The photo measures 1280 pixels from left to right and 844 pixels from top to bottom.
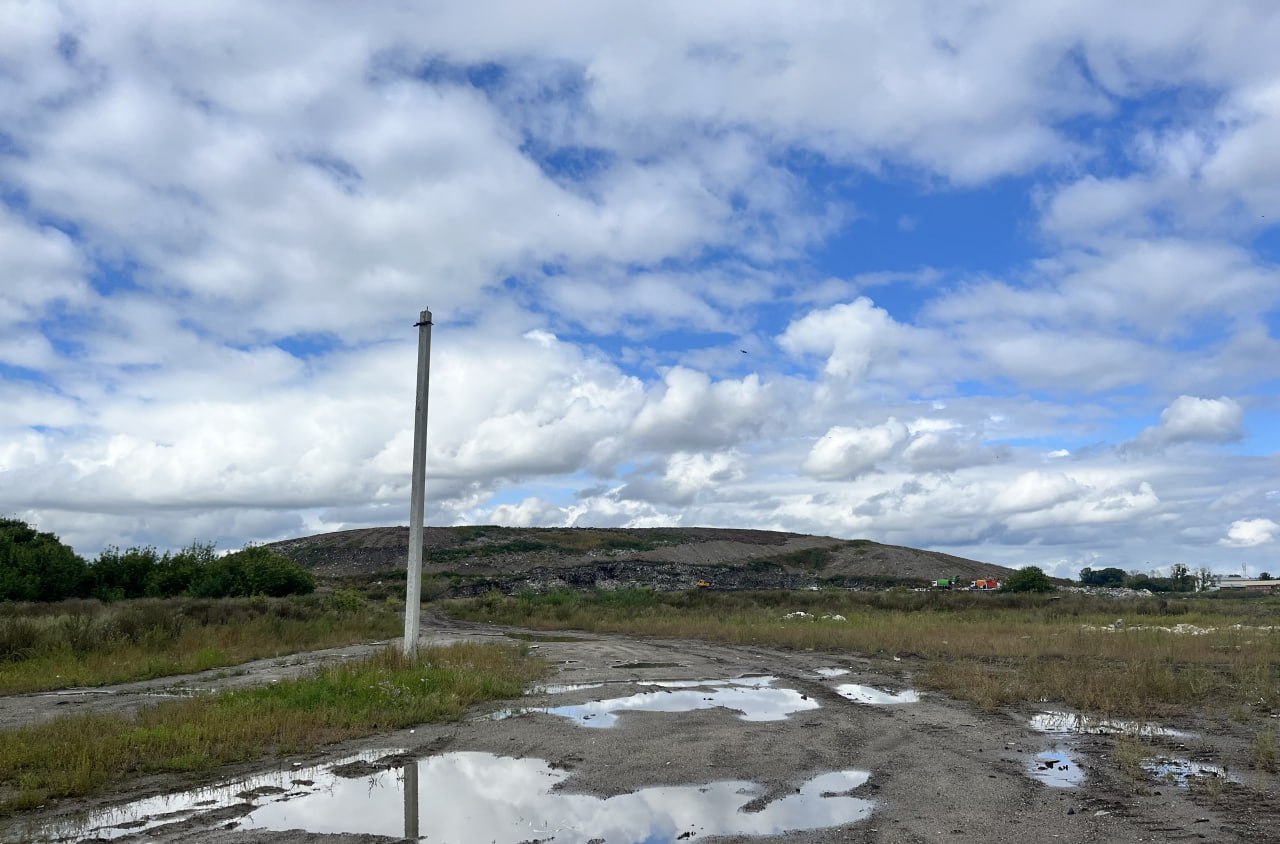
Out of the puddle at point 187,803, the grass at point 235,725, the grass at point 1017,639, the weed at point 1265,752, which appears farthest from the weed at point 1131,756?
the grass at point 235,725

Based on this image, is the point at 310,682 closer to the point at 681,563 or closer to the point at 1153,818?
the point at 1153,818

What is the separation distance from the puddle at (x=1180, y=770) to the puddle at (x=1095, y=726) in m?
1.64

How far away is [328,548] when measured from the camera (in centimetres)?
12131

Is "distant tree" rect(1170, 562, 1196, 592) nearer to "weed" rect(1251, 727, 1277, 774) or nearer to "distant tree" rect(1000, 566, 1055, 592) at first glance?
"distant tree" rect(1000, 566, 1055, 592)

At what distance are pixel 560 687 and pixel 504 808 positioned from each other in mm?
9168

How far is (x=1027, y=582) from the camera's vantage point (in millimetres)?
66375

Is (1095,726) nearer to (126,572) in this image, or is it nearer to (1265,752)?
(1265,752)

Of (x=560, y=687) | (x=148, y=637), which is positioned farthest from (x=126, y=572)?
(x=560, y=687)

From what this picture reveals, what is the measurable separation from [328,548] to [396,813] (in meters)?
121

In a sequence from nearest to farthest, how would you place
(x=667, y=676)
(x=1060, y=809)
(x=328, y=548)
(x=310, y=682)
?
(x=1060, y=809) < (x=310, y=682) < (x=667, y=676) < (x=328, y=548)

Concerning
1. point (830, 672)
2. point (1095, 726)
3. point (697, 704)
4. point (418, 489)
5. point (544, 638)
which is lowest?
point (544, 638)

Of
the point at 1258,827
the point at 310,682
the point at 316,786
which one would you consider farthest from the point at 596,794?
the point at 310,682

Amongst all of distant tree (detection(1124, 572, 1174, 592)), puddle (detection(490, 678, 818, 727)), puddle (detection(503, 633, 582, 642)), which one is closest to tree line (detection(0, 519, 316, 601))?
puddle (detection(503, 633, 582, 642))

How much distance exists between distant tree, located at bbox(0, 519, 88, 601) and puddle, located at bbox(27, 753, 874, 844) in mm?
32923
